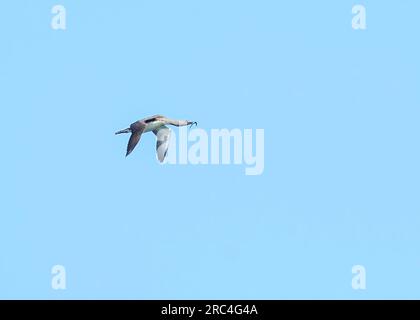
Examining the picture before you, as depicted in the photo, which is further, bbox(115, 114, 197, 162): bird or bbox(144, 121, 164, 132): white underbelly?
bbox(144, 121, 164, 132): white underbelly

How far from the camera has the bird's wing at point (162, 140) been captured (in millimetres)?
40438

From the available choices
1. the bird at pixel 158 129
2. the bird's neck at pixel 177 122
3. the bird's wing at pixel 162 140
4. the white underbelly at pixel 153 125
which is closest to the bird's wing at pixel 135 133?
Result: the bird at pixel 158 129

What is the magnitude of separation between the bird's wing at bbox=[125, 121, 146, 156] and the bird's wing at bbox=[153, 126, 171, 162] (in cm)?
104

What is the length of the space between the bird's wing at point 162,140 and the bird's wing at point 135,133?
1036 mm

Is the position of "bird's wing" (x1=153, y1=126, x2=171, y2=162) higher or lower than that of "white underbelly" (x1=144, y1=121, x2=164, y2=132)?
lower

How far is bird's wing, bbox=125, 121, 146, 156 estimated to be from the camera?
3875 centimetres

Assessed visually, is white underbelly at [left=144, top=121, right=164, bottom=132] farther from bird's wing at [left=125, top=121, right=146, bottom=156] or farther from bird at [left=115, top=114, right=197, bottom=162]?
bird's wing at [left=125, top=121, right=146, bottom=156]

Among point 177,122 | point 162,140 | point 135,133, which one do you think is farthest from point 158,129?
point 135,133

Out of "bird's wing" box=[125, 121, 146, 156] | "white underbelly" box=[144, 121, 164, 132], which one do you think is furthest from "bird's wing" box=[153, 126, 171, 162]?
"bird's wing" box=[125, 121, 146, 156]
